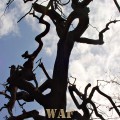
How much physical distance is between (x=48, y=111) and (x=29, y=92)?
721 millimetres

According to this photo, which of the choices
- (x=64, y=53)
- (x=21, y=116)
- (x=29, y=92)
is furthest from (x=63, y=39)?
(x=21, y=116)

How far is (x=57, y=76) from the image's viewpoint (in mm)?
5906

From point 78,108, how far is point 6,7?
10.5 feet

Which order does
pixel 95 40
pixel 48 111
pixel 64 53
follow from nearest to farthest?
pixel 48 111 < pixel 64 53 < pixel 95 40

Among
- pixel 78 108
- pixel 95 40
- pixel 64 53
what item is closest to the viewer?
pixel 78 108

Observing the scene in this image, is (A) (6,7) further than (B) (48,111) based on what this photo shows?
Yes

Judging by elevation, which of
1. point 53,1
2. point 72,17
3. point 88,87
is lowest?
point 88,87

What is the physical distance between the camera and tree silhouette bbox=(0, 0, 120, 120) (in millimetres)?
5630

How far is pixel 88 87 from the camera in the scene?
6.16 metres

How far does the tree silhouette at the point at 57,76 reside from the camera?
18.5ft

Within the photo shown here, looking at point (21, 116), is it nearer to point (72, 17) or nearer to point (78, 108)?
point (78, 108)

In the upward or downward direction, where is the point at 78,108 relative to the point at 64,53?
downward

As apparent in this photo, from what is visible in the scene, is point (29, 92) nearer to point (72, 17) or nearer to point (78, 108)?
point (78, 108)

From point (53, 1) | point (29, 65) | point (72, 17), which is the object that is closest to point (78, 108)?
point (29, 65)
